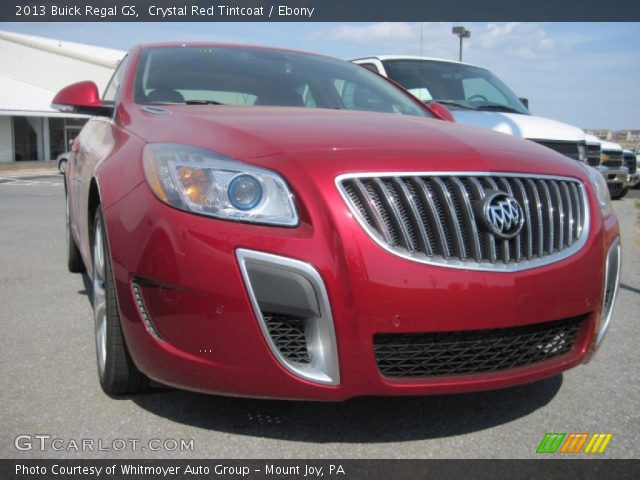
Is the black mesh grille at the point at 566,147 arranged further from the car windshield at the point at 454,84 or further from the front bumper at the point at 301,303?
the front bumper at the point at 301,303

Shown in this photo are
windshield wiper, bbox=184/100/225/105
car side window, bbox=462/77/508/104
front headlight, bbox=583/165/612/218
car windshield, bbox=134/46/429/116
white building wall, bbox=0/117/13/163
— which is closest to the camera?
front headlight, bbox=583/165/612/218

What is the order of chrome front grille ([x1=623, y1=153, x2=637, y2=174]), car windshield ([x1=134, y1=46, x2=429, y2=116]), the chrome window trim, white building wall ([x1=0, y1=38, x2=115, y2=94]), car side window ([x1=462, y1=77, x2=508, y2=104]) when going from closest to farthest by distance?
the chrome window trim
car windshield ([x1=134, y1=46, x2=429, y2=116])
car side window ([x1=462, y1=77, x2=508, y2=104])
chrome front grille ([x1=623, y1=153, x2=637, y2=174])
white building wall ([x1=0, y1=38, x2=115, y2=94])

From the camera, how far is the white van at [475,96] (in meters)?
6.74

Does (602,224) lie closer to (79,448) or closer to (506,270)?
(506,270)

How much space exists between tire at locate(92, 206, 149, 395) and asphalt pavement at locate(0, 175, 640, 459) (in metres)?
0.08

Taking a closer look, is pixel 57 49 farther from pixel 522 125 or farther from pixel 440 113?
pixel 440 113

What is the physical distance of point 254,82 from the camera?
3.39 meters

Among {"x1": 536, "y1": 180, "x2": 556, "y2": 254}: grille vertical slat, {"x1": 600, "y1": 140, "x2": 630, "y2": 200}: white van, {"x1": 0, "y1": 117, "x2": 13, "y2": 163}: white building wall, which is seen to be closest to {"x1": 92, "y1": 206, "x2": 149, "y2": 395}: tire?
{"x1": 536, "y1": 180, "x2": 556, "y2": 254}: grille vertical slat

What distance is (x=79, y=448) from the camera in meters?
2.19

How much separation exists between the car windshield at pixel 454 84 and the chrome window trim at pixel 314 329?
539 centimetres

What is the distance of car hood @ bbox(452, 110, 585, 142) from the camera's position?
6.41 meters

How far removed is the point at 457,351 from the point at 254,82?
1.93m

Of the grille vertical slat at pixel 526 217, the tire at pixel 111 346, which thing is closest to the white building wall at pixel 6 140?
the tire at pixel 111 346
